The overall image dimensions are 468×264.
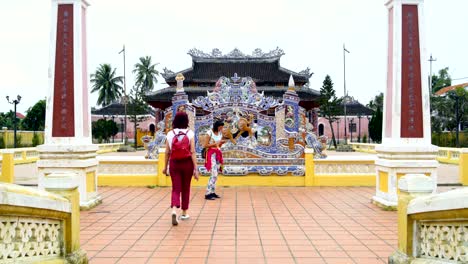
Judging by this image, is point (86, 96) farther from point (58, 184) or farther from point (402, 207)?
point (402, 207)

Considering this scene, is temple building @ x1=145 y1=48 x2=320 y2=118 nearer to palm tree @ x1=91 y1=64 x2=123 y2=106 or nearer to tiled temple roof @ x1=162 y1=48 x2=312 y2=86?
tiled temple roof @ x1=162 y1=48 x2=312 y2=86

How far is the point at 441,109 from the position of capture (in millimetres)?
31781

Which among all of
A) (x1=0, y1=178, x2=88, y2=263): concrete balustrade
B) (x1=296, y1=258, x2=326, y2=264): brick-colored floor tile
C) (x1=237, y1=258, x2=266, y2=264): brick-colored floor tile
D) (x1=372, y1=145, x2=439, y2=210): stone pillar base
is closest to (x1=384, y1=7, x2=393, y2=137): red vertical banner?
(x1=372, y1=145, x2=439, y2=210): stone pillar base

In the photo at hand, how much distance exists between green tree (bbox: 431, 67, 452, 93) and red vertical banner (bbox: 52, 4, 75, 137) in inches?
2011

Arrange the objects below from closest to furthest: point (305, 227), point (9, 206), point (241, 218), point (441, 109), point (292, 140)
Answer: point (9, 206) → point (305, 227) → point (241, 218) → point (292, 140) → point (441, 109)

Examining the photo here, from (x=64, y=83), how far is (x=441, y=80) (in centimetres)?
5411

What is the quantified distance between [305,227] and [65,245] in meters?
3.44

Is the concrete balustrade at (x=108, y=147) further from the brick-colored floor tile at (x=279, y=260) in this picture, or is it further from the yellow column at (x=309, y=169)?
the brick-colored floor tile at (x=279, y=260)

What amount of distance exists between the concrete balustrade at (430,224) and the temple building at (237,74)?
91.6 ft

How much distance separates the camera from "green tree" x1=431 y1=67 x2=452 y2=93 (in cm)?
5257

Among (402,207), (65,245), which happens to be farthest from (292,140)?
(65,245)

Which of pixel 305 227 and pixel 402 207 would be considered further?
pixel 305 227

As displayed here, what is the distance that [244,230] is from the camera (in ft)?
19.6

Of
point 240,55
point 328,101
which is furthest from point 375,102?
point 240,55
